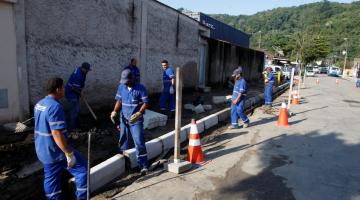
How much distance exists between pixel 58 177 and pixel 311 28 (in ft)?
94.6

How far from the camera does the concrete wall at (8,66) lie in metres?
6.87

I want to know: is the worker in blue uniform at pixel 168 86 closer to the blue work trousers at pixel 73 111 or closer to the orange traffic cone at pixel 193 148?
the blue work trousers at pixel 73 111

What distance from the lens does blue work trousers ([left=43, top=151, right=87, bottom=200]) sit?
3.98 metres

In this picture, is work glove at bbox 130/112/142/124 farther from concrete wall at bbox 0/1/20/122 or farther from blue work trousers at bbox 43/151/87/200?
concrete wall at bbox 0/1/20/122

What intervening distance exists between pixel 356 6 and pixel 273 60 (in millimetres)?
95793

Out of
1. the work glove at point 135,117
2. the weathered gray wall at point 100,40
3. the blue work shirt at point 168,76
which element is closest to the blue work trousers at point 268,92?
the weathered gray wall at point 100,40

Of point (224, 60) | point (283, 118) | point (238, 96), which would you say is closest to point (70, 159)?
point (238, 96)

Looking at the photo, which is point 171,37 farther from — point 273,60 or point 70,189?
point 273,60

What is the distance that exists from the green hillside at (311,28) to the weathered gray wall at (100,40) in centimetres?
1432

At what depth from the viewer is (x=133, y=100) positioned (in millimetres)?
5383

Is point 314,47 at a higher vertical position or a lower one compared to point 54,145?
higher

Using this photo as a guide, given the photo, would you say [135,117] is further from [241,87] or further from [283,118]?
[283,118]

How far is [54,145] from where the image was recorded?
3910 millimetres

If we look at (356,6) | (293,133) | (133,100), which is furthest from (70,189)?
(356,6)
